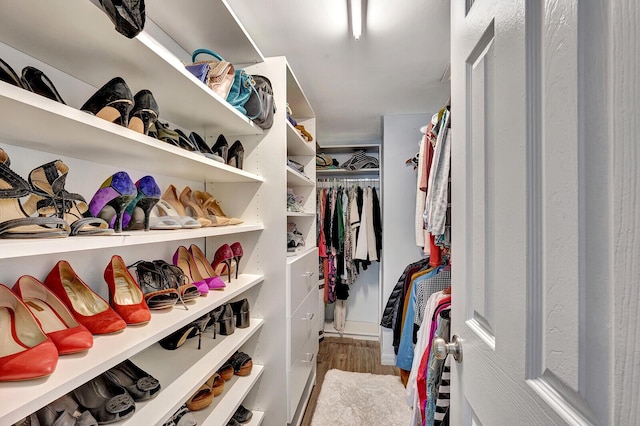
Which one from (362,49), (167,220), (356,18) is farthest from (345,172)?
(167,220)

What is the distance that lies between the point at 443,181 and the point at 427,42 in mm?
906

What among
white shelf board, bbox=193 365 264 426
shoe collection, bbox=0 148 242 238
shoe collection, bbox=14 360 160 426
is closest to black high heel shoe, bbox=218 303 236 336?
white shelf board, bbox=193 365 264 426

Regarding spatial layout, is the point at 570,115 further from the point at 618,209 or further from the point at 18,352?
the point at 18,352

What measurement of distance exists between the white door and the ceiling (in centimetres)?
95

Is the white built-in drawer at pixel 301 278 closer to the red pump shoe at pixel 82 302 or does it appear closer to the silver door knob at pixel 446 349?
the red pump shoe at pixel 82 302

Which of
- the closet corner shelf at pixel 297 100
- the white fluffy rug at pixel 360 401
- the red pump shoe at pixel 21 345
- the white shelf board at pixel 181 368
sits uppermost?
the closet corner shelf at pixel 297 100

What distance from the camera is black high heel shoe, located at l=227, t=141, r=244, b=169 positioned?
138cm

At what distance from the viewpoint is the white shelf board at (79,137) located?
53cm

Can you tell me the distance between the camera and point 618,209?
10.9 inches

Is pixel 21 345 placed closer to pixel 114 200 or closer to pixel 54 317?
pixel 54 317

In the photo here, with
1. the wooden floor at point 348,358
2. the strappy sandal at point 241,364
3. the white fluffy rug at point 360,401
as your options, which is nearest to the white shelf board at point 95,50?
the strappy sandal at point 241,364

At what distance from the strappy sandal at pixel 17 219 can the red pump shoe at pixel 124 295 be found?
336 mm

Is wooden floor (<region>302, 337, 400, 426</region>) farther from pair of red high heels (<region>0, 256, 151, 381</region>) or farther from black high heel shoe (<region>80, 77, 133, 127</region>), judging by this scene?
black high heel shoe (<region>80, 77, 133, 127</region>)

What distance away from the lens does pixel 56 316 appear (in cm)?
76
